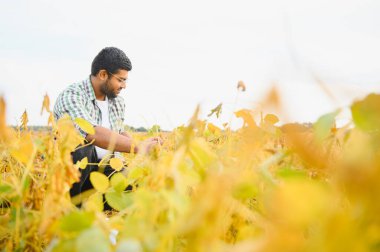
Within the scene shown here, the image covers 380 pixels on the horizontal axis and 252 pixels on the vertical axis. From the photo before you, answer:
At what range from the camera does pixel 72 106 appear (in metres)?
2.39

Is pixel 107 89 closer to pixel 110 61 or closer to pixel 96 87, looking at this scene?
pixel 96 87

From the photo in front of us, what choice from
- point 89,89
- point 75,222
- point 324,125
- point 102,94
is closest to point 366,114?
point 324,125

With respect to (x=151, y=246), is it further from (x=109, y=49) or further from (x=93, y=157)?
(x=109, y=49)

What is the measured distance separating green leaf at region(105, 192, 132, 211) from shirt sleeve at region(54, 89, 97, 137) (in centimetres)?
172

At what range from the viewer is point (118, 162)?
0.82m

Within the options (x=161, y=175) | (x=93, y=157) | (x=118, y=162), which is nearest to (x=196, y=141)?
(x=161, y=175)

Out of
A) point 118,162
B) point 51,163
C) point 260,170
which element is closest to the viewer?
point 260,170

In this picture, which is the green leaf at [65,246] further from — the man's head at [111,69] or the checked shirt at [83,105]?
the man's head at [111,69]

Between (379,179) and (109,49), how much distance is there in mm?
3024

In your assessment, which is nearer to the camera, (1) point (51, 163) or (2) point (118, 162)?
(1) point (51, 163)

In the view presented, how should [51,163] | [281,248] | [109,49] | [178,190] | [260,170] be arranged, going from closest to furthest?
[281,248], [178,190], [260,170], [51,163], [109,49]

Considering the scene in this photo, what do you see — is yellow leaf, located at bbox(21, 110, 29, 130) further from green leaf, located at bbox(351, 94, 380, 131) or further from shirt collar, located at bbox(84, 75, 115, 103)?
shirt collar, located at bbox(84, 75, 115, 103)

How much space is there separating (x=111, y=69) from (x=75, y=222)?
2.65 meters

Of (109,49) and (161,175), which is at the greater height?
(161,175)
